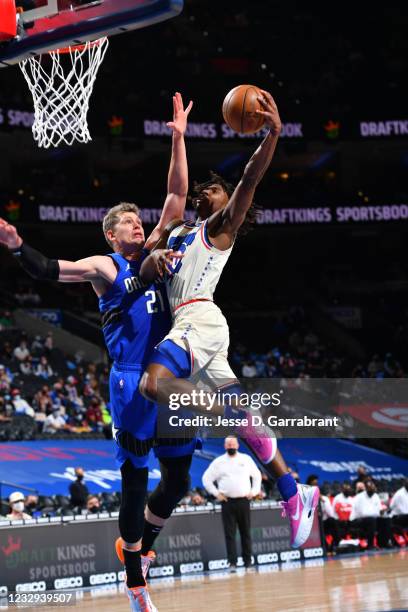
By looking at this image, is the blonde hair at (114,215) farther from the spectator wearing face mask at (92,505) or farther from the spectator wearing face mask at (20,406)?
the spectator wearing face mask at (20,406)

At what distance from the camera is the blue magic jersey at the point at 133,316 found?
6762mm

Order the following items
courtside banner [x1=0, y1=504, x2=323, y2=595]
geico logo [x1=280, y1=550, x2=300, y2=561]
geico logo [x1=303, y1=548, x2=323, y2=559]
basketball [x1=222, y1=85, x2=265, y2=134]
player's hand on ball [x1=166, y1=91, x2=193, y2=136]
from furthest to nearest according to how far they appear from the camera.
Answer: geico logo [x1=303, y1=548, x2=323, y2=559], geico logo [x1=280, y1=550, x2=300, y2=561], courtside banner [x1=0, y1=504, x2=323, y2=595], player's hand on ball [x1=166, y1=91, x2=193, y2=136], basketball [x1=222, y1=85, x2=265, y2=134]

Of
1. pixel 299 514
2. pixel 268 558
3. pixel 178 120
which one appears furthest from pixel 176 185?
pixel 268 558

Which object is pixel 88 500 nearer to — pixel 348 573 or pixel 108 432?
pixel 348 573

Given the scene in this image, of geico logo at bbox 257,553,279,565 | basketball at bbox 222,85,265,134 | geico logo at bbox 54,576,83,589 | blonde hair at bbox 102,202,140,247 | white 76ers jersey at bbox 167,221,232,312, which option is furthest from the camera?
geico logo at bbox 257,553,279,565

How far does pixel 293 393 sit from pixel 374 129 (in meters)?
13.6

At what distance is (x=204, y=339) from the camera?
640 cm

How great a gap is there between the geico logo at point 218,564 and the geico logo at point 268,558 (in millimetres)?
723

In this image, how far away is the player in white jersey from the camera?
6.18 metres

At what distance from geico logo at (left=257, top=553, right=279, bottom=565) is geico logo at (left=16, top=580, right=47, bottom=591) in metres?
4.09

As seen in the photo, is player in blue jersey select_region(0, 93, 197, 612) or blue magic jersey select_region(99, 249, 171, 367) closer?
player in blue jersey select_region(0, 93, 197, 612)

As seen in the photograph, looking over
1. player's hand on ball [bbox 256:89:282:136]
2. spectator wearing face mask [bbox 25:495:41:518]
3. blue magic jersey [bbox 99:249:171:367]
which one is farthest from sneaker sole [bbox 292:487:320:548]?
spectator wearing face mask [bbox 25:495:41:518]

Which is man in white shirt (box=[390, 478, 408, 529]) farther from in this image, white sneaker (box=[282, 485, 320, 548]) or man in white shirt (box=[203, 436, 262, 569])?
white sneaker (box=[282, 485, 320, 548])

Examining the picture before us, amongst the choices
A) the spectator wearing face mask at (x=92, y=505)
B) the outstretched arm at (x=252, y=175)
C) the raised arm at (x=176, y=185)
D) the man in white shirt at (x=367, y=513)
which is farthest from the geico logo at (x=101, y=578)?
the outstretched arm at (x=252, y=175)
